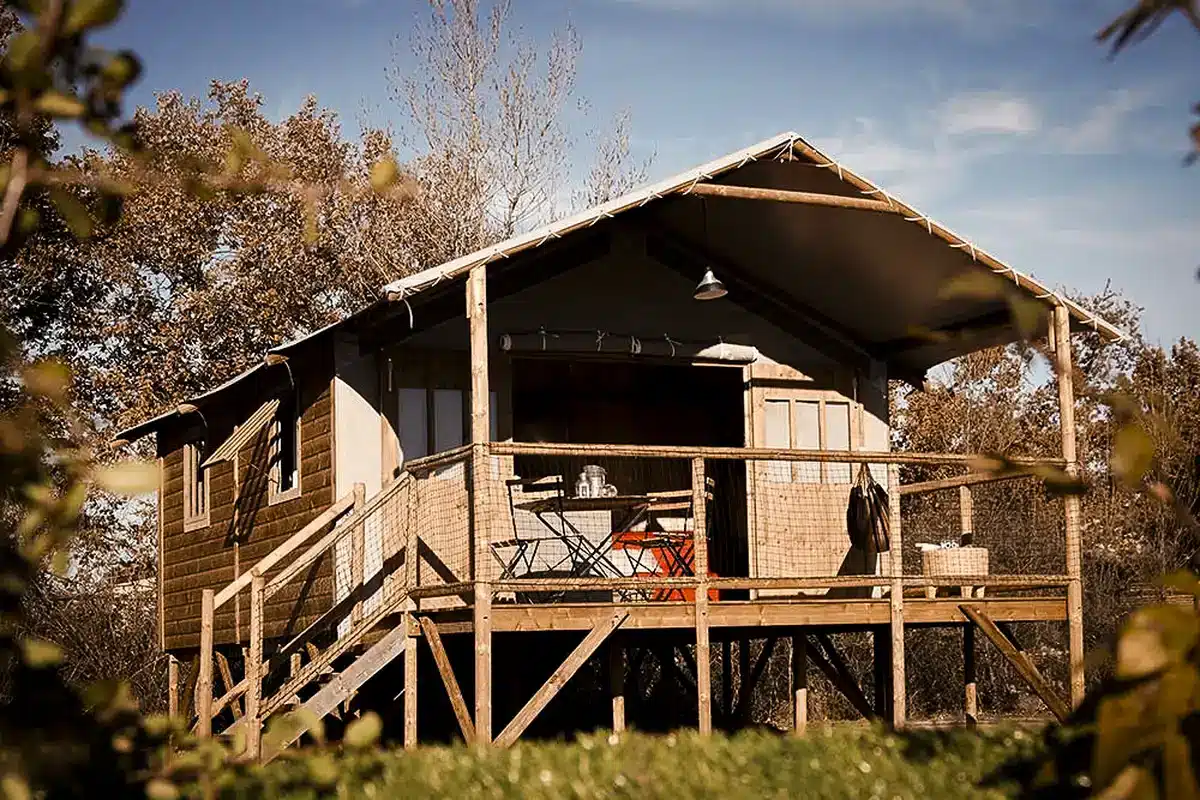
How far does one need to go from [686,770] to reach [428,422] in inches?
249

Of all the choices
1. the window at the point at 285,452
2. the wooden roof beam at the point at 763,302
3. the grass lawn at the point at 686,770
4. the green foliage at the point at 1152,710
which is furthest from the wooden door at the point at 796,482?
the green foliage at the point at 1152,710

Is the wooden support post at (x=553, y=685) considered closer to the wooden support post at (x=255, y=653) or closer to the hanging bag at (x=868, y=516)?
the wooden support post at (x=255, y=653)

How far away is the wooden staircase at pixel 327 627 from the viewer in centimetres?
902

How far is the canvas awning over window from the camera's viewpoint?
1104 cm

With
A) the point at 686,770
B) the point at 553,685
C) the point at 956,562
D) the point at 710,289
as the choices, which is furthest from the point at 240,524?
the point at 686,770

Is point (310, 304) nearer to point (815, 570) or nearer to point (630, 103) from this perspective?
point (630, 103)

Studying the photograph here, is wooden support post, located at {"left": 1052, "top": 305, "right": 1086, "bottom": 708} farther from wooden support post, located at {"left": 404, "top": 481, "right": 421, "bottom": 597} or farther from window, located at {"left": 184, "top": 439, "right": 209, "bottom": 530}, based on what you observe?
window, located at {"left": 184, "top": 439, "right": 209, "bottom": 530}

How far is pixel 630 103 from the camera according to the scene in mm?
21641

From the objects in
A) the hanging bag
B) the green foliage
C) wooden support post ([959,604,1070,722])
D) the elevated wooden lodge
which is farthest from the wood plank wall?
the green foliage

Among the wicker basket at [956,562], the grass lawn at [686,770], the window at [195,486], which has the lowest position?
the grass lawn at [686,770]

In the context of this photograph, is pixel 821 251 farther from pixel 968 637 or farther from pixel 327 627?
pixel 327 627

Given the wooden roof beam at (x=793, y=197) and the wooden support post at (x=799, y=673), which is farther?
the wooden support post at (x=799, y=673)

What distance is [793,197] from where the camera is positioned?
9.62 m

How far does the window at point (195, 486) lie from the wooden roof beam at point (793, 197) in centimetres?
591
